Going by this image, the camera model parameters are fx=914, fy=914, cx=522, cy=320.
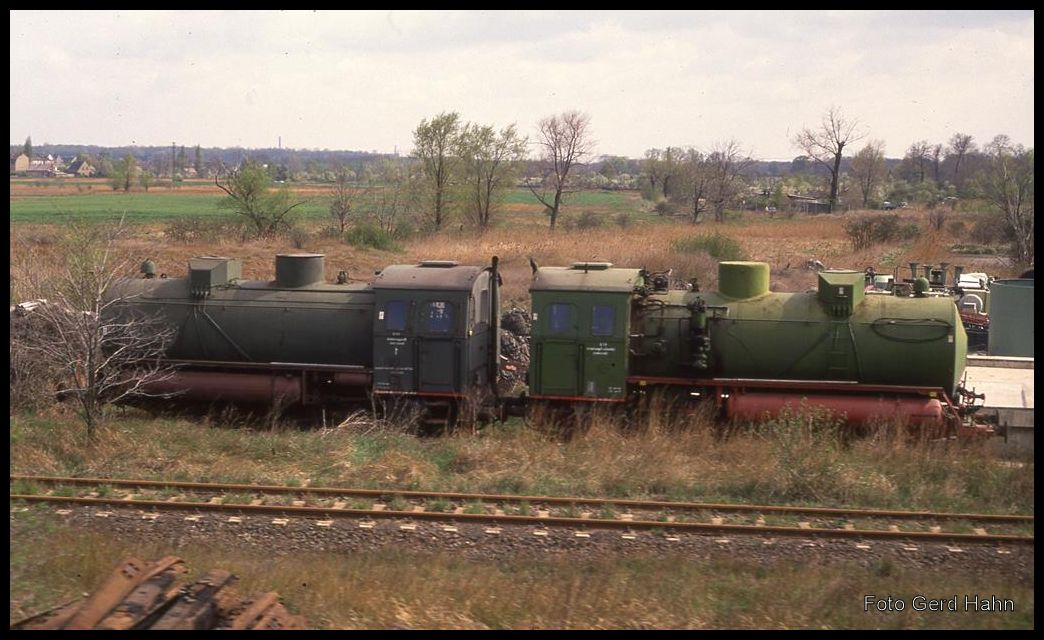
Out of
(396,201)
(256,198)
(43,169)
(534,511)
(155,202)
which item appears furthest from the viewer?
(43,169)

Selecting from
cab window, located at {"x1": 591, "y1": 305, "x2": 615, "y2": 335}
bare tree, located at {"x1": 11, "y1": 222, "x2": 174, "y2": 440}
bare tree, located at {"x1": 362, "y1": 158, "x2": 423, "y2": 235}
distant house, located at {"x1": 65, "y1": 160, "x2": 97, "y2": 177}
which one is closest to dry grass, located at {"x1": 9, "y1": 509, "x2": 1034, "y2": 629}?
bare tree, located at {"x1": 11, "y1": 222, "x2": 174, "y2": 440}

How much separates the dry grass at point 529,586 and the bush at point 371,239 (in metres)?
31.4

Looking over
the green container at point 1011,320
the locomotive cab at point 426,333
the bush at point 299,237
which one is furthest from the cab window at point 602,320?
the bush at point 299,237

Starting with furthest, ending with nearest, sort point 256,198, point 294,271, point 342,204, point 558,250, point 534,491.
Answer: point 342,204, point 256,198, point 558,250, point 294,271, point 534,491

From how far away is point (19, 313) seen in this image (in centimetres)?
1839

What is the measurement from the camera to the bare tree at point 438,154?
50.3 metres

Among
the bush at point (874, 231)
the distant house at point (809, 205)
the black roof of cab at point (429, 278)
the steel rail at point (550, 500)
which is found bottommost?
the steel rail at point (550, 500)

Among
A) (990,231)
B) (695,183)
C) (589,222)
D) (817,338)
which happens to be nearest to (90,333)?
(817,338)

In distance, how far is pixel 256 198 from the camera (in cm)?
4509

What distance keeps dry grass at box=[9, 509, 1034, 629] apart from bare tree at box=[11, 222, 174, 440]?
14.8 ft

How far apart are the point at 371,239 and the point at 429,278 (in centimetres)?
2666

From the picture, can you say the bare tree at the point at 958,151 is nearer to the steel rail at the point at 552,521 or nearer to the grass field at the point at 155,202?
the grass field at the point at 155,202

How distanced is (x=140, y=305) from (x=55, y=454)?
405cm

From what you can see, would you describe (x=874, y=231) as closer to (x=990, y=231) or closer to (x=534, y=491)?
(x=990, y=231)
